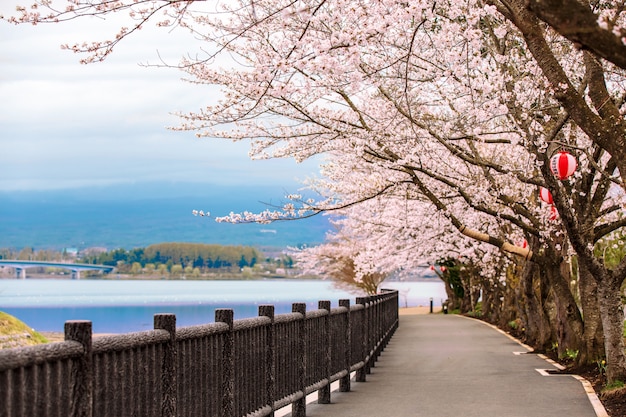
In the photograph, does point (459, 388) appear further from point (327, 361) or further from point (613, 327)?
point (327, 361)

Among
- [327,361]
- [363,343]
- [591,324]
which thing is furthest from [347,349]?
[591,324]

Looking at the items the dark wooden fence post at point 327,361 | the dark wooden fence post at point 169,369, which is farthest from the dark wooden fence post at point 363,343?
the dark wooden fence post at point 169,369

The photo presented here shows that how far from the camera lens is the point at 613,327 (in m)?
14.5

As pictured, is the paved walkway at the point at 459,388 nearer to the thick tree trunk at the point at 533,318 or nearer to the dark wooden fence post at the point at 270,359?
the thick tree trunk at the point at 533,318

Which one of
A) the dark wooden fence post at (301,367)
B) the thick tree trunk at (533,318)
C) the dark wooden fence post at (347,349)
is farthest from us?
the thick tree trunk at (533,318)

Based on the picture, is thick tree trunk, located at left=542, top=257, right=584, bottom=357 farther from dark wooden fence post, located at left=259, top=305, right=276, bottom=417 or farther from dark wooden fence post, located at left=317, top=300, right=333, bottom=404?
dark wooden fence post, located at left=259, top=305, right=276, bottom=417

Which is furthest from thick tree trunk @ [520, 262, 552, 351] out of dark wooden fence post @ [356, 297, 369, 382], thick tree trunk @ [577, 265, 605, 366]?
dark wooden fence post @ [356, 297, 369, 382]

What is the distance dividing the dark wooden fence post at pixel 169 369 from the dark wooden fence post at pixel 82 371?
1.39 meters

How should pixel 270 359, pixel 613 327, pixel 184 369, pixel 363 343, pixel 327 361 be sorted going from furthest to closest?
pixel 363 343
pixel 613 327
pixel 327 361
pixel 270 359
pixel 184 369

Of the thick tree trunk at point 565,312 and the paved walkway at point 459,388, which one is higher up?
the thick tree trunk at point 565,312

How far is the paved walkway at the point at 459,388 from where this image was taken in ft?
40.4

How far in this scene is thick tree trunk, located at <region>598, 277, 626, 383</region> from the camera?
14195mm

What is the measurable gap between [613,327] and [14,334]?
1303 centimetres

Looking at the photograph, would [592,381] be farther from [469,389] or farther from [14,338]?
[14,338]
